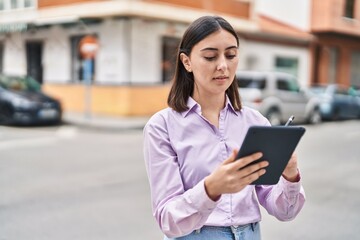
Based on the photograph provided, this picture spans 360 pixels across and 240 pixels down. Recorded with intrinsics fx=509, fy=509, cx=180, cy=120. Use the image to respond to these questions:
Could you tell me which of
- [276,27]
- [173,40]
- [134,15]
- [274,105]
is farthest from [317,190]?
[276,27]

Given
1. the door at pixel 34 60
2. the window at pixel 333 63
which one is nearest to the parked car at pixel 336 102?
the window at pixel 333 63

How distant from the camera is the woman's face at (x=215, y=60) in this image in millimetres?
1671

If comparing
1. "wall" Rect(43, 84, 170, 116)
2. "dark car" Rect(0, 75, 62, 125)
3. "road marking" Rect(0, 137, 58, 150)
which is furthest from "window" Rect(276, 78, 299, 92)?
"road marking" Rect(0, 137, 58, 150)

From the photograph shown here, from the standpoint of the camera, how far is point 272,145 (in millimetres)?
1483

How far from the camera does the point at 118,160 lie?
887 cm

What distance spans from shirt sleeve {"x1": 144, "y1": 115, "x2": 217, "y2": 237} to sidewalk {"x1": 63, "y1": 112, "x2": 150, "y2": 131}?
39.9ft

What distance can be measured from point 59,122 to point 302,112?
7471 millimetres

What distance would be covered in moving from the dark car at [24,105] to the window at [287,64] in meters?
11.5

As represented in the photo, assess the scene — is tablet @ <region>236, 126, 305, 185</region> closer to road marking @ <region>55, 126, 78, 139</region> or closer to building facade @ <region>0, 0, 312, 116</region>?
road marking @ <region>55, 126, 78, 139</region>

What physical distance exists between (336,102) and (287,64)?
18.6 ft

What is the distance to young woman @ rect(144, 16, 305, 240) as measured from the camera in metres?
1.62

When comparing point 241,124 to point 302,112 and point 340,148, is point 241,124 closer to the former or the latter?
point 340,148

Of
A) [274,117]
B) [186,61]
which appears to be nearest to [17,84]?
[274,117]

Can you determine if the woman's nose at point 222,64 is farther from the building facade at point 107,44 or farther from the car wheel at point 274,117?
the building facade at point 107,44
